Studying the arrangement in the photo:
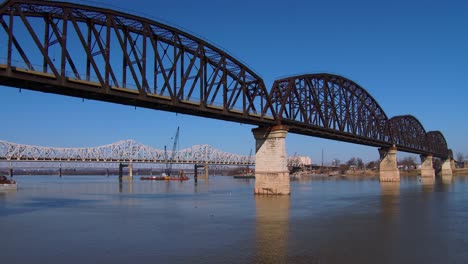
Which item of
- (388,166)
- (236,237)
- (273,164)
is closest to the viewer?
(236,237)

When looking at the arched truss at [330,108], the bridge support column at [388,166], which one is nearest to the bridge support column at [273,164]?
the arched truss at [330,108]

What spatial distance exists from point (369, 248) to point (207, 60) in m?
52.5

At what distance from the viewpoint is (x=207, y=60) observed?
7500 centimetres

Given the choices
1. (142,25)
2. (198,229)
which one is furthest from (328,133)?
(198,229)

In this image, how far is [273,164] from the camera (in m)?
80.2

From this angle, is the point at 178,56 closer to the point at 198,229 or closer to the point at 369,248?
the point at 198,229

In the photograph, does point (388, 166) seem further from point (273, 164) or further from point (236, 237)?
point (236, 237)

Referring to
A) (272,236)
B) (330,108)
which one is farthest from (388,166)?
(272,236)

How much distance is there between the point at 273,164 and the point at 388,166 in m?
92.7

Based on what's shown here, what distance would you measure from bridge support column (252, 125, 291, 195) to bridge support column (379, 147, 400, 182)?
86.2 meters

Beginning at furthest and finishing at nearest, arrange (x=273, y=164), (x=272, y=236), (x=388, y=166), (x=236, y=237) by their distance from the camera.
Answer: (x=388, y=166) < (x=273, y=164) < (x=272, y=236) < (x=236, y=237)

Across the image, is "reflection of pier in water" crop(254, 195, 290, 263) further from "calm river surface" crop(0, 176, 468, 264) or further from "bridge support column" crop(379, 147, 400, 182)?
"bridge support column" crop(379, 147, 400, 182)

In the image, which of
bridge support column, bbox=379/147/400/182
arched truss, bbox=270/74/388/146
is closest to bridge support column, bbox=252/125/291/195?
arched truss, bbox=270/74/388/146

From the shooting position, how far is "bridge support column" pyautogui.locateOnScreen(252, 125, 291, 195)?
80.3 metres
